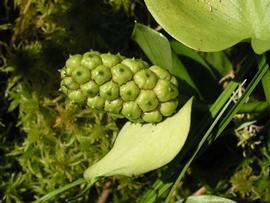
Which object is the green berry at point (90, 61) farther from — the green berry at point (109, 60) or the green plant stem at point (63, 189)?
the green plant stem at point (63, 189)

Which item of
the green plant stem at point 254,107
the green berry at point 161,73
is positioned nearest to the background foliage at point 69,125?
the green plant stem at point 254,107

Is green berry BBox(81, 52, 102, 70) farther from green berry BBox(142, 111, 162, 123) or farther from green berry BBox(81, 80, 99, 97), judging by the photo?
green berry BBox(142, 111, 162, 123)

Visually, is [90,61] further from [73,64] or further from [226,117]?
[226,117]

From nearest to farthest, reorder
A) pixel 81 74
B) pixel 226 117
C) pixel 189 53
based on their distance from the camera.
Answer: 1. pixel 81 74
2. pixel 226 117
3. pixel 189 53

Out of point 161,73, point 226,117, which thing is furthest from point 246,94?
point 161,73

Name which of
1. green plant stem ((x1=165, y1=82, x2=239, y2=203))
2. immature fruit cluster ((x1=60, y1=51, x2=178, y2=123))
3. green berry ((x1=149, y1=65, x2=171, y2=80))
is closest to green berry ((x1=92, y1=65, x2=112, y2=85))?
immature fruit cluster ((x1=60, y1=51, x2=178, y2=123))

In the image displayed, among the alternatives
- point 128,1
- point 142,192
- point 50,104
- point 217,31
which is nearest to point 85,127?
point 50,104
